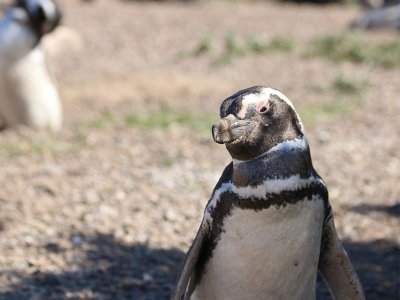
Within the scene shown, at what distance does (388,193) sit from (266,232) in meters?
3.03

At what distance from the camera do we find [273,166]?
2438 millimetres

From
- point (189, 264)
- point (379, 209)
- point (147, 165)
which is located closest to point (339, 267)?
point (189, 264)

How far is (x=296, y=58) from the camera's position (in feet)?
32.1

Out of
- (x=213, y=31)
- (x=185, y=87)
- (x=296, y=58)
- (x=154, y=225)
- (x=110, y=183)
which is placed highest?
(x=213, y=31)

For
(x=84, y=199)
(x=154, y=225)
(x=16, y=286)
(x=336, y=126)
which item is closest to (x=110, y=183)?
(x=84, y=199)

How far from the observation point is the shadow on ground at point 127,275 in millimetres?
3654

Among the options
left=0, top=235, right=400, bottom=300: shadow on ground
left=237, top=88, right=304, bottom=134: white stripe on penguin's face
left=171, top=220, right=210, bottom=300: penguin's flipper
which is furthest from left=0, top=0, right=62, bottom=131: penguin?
left=237, top=88, right=304, bottom=134: white stripe on penguin's face

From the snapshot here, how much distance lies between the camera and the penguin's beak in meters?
2.38

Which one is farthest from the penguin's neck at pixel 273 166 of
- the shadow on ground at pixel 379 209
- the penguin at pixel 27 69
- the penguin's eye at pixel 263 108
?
the penguin at pixel 27 69

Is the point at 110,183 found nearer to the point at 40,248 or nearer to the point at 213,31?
the point at 40,248

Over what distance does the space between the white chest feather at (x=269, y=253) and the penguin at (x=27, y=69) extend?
13.9ft

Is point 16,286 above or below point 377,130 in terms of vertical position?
below

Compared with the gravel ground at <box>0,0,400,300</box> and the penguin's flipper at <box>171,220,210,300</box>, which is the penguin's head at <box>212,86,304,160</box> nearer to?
the penguin's flipper at <box>171,220,210,300</box>

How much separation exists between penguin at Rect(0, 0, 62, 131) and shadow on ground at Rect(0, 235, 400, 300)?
2.71 m
